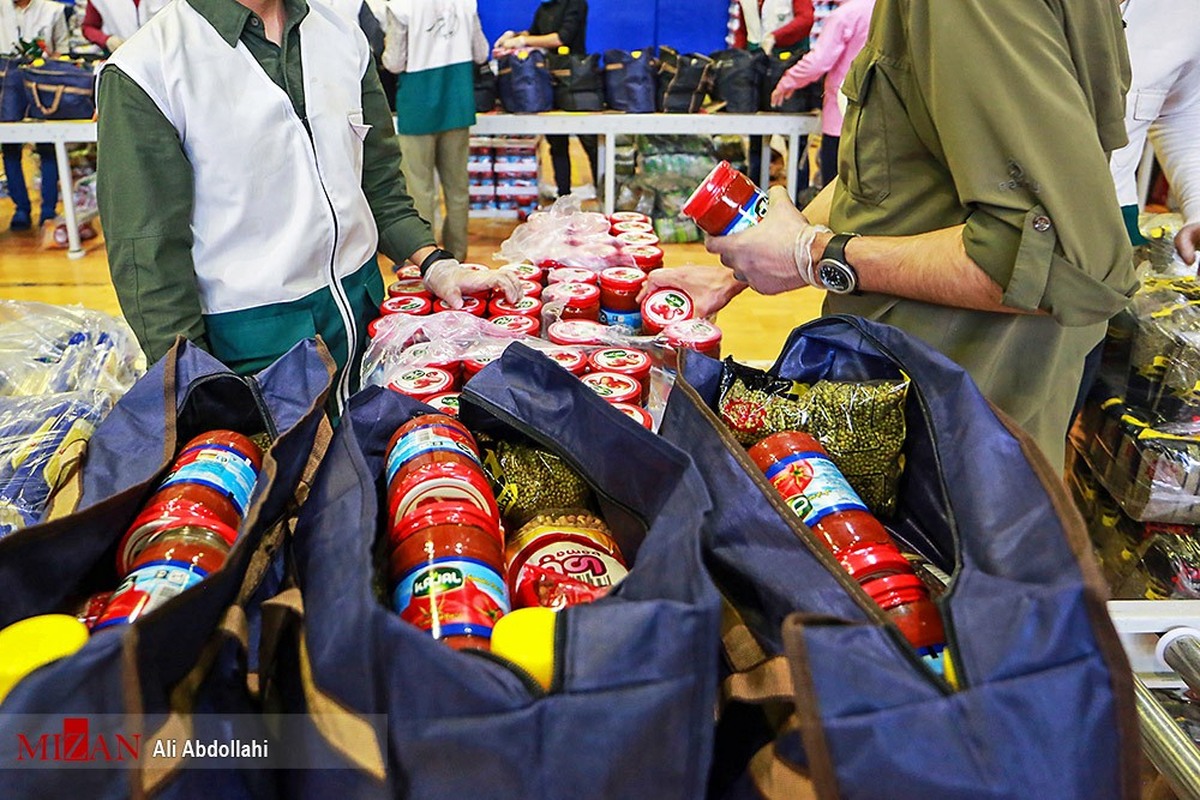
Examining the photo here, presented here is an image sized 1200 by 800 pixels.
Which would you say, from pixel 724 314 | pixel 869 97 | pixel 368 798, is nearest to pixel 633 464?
pixel 368 798

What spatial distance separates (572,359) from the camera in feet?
5.23

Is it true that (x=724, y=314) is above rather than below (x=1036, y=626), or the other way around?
below

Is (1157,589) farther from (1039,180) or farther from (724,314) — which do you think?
(724,314)

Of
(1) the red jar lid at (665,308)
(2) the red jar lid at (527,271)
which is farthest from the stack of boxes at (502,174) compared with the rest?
(1) the red jar lid at (665,308)

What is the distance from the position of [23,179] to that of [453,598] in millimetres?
6841

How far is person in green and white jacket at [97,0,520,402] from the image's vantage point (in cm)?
157

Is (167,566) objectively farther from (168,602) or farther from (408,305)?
(408,305)

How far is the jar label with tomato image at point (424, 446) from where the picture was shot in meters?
0.98

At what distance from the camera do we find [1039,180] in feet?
3.92

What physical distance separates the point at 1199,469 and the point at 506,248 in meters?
1.66

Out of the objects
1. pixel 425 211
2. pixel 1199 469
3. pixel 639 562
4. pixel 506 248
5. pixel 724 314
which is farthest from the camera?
pixel 425 211

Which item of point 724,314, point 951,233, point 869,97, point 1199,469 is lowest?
point 724,314

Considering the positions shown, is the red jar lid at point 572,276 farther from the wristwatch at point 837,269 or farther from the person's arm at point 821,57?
the person's arm at point 821,57

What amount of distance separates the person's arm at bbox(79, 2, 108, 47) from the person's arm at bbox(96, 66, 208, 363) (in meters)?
5.37
